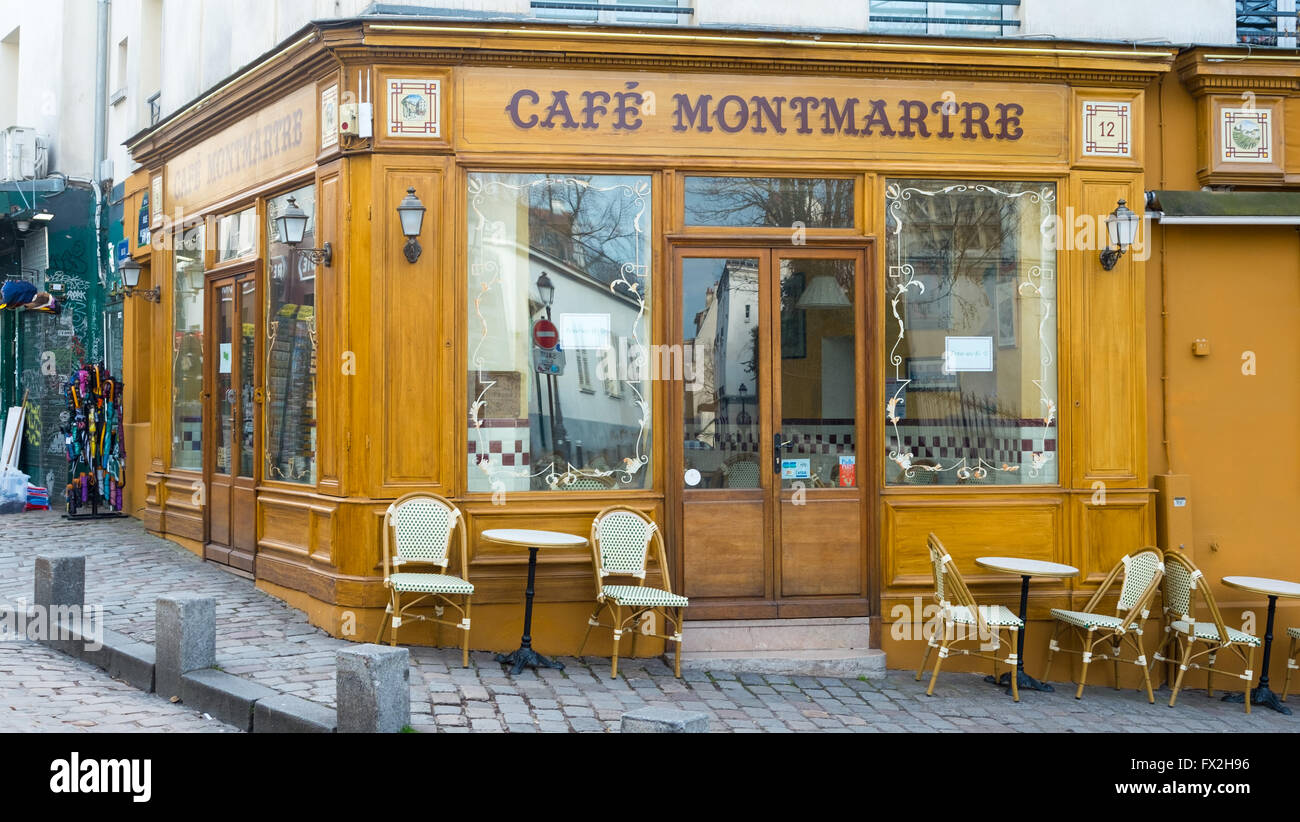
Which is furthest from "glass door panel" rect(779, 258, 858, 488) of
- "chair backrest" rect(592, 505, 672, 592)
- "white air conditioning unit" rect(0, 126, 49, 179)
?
"white air conditioning unit" rect(0, 126, 49, 179)

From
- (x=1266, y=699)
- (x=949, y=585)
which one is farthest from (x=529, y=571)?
(x=1266, y=699)

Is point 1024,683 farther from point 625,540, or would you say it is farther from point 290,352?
point 290,352

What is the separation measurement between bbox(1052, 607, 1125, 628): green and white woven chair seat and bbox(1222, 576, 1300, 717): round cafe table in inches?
42.0

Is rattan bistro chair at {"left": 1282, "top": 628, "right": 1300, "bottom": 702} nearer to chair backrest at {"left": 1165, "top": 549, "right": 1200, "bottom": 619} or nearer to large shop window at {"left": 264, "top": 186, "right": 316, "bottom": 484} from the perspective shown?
chair backrest at {"left": 1165, "top": 549, "right": 1200, "bottom": 619}

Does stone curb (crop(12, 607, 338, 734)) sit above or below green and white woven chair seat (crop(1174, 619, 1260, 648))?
above

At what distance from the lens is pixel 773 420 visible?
906 centimetres

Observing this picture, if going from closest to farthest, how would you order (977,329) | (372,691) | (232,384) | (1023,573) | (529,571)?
(372,691) → (529,571) → (1023,573) → (977,329) → (232,384)

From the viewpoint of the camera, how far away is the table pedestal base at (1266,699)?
9102 millimetres

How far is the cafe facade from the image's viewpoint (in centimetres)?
868

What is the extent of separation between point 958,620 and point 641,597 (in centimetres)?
217

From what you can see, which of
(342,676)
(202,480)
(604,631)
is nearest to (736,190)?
(604,631)

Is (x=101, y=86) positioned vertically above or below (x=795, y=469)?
above

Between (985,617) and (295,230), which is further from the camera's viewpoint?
(295,230)

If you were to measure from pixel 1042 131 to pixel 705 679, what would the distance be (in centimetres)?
484
